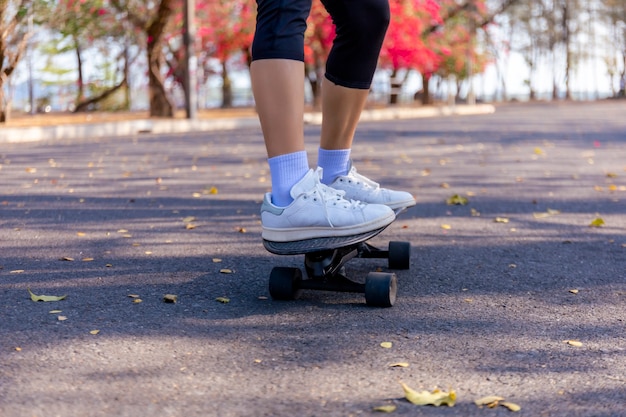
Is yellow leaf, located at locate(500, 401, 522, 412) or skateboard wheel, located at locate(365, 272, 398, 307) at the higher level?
skateboard wheel, located at locate(365, 272, 398, 307)

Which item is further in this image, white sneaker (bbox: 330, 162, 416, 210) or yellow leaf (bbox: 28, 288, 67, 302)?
white sneaker (bbox: 330, 162, 416, 210)

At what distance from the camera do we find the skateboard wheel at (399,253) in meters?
3.22

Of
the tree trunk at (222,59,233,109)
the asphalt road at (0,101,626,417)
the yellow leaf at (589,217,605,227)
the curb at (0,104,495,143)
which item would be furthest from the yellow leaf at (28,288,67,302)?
the tree trunk at (222,59,233,109)

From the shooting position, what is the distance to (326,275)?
2695 millimetres

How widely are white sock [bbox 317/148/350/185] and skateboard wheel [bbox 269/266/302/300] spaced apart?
618 millimetres

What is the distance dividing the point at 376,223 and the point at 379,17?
2.34ft

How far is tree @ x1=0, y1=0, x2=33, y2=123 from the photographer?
14711 millimetres

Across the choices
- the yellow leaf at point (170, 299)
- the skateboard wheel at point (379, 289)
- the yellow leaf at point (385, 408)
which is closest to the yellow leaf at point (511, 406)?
the yellow leaf at point (385, 408)

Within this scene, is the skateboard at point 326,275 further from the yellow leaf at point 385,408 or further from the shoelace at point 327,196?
the yellow leaf at point 385,408

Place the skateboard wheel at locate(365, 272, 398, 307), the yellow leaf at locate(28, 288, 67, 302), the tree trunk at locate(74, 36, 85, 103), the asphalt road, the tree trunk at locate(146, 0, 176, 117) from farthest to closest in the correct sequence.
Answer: the tree trunk at locate(74, 36, 85, 103)
the tree trunk at locate(146, 0, 176, 117)
the yellow leaf at locate(28, 288, 67, 302)
the skateboard wheel at locate(365, 272, 398, 307)
the asphalt road

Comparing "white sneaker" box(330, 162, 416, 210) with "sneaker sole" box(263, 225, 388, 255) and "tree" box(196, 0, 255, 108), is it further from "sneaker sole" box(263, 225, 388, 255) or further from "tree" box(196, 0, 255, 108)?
"tree" box(196, 0, 255, 108)

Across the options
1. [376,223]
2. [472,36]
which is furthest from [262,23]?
[472,36]

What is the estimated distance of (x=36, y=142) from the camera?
11.9m

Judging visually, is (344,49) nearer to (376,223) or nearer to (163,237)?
(376,223)
